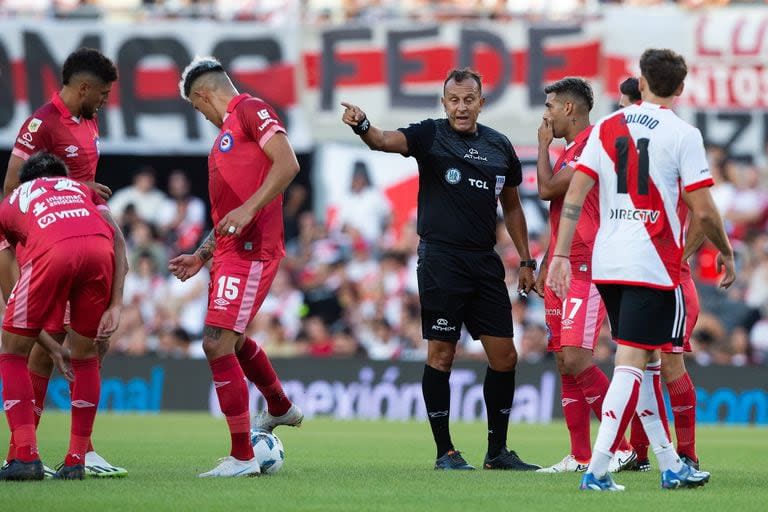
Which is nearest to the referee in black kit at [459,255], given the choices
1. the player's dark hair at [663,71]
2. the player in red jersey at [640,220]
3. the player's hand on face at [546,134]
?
the player's hand on face at [546,134]

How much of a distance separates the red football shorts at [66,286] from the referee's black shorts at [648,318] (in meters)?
3.25

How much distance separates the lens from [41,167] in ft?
28.8

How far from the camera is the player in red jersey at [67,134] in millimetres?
9336

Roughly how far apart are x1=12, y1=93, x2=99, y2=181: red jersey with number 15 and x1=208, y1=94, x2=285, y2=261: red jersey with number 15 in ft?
3.17

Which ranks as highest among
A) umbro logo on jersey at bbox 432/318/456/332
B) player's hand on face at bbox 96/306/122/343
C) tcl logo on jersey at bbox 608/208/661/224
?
tcl logo on jersey at bbox 608/208/661/224

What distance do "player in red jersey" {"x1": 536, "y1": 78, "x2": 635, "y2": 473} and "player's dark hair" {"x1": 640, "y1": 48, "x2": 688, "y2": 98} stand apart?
1.58 metres

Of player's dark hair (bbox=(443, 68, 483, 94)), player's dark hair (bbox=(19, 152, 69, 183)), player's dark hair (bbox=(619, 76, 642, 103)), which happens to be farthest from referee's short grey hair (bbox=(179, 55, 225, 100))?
player's dark hair (bbox=(619, 76, 642, 103))

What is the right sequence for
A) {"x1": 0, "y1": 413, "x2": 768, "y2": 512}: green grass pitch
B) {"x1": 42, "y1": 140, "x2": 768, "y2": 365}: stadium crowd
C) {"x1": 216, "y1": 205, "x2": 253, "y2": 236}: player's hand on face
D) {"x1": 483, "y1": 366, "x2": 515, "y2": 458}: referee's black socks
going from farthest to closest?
{"x1": 42, "y1": 140, "x2": 768, "y2": 365}: stadium crowd < {"x1": 483, "y1": 366, "x2": 515, "y2": 458}: referee's black socks < {"x1": 216, "y1": 205, "x2": 253, "y2": 236}: player's hand on face < {"x1": 0, "y1": 413, "x2": 768, "y2": 512}: green grass pitch

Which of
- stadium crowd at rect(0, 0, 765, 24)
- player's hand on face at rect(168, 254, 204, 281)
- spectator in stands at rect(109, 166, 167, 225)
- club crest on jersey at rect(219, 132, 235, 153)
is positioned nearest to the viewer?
player's hand on face at rect(168, 254, 204, 281)

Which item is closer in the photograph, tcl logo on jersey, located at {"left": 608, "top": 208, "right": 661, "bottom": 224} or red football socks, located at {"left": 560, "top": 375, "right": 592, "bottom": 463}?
tcl logo on jersey, located at {"left": 608, "top": 208, "right": 661, "bottom": 224}

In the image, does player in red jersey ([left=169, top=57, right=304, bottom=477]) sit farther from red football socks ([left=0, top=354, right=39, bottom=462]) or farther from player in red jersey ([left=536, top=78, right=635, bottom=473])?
player in red jersey ([left=536, top=78, right=635, bottom=473])

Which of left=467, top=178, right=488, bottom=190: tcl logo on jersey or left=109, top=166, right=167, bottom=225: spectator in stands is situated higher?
left=109, top=166, right=167, bottom=225: spectator in stands

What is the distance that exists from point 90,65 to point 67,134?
1.65 feet

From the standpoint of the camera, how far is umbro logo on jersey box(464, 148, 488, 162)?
9891 mm
